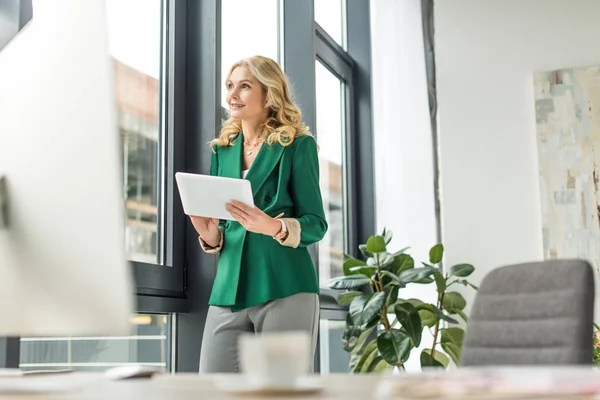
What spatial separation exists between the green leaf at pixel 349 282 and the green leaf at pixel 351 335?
185 millimetres

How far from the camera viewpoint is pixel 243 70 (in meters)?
2.37

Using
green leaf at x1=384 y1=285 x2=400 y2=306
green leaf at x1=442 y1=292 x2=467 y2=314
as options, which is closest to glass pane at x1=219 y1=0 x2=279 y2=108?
green leaf at x1=384 y1=285 x2=400 y2=306

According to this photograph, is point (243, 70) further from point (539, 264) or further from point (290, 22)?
point (290, 22)

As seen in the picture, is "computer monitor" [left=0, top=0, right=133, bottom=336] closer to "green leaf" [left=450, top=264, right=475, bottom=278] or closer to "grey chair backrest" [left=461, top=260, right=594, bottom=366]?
"grey chair backrest" [left=461, top=260, right=594, bottom=366]

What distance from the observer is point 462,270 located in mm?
3715

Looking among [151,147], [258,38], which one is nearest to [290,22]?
[258,38]

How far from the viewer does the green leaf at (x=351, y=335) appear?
3.52 metres

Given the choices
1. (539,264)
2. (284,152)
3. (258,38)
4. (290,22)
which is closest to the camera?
(539,264)

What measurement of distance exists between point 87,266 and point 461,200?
3.54 meters

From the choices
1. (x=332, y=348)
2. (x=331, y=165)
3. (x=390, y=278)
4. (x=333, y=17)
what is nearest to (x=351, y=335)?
(x=390, y=278)

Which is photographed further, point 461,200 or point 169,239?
point 461,200

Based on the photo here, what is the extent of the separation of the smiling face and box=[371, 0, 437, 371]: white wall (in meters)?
2.11

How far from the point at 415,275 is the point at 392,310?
20cm

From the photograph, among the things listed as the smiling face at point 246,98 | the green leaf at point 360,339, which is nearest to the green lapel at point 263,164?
the smiling face at point 246,98
